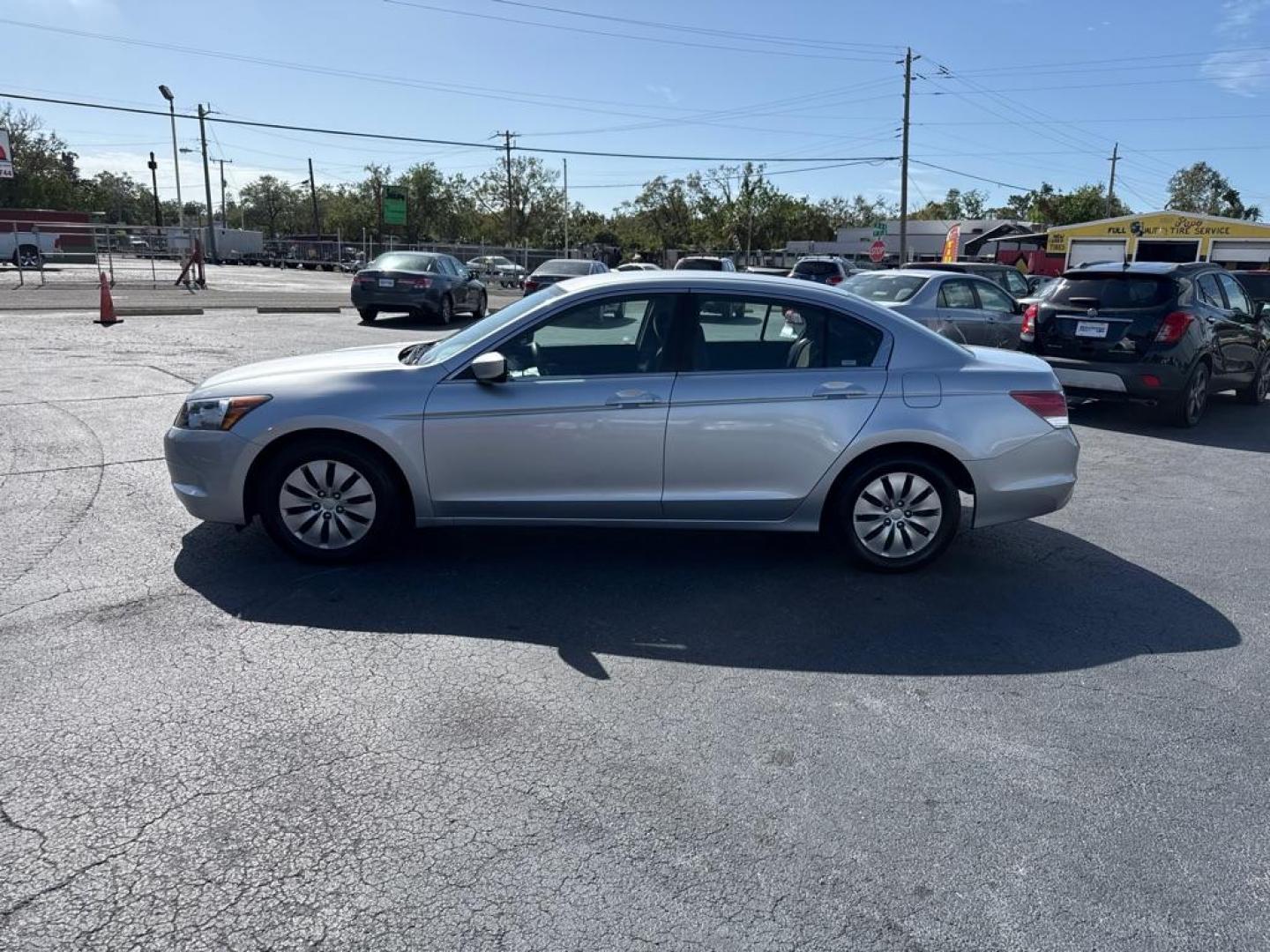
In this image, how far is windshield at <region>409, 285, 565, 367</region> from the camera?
5.09 metres

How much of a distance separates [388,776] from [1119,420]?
10047mm

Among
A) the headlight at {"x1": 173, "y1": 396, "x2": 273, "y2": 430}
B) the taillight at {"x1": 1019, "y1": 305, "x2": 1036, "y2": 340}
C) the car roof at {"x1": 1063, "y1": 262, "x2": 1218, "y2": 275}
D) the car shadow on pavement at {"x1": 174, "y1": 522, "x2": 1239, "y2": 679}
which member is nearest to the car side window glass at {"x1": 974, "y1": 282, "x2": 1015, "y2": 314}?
the taillight at {"x1": 1019, "y1": 305, "x2": 1036, "y2": 340}

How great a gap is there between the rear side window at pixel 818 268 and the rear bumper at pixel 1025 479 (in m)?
22.8

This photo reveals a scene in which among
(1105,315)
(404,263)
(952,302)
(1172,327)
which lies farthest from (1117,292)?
(404,263)

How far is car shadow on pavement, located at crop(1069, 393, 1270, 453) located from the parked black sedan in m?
12.3

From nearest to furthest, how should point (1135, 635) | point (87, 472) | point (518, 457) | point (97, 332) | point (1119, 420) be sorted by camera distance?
point (1135, 635), point (518, 457), point (87, 472), point (1119, 420), point (97, 332)

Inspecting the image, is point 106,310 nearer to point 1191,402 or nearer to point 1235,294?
point 1191,402

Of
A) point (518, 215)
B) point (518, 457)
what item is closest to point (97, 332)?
point (518, 457)

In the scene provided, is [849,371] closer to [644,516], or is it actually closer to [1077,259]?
[644,516]

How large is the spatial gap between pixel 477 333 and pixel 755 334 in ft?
5.16

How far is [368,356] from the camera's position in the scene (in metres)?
5.55

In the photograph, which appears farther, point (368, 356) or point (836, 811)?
point (368, 356)

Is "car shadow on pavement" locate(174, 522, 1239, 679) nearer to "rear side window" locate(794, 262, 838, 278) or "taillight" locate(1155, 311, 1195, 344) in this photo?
"taillight" locate(1155, 311, 1195, 344)

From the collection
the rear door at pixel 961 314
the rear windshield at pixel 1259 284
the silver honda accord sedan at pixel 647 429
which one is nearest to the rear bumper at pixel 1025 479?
the silver honda accord sedan at pixel 647 429
